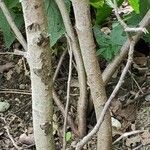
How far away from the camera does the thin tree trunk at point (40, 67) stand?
3.59 ft

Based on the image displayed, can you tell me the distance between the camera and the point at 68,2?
1.70 metres

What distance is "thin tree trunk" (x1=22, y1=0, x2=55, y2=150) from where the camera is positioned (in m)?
1.10

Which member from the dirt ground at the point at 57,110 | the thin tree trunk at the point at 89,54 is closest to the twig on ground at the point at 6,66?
the dirt ground at the point at 57,110

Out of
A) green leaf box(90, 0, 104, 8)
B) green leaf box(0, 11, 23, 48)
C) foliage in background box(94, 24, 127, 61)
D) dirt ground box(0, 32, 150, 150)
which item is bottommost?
dirt ground box(0, 32, 150, 150)

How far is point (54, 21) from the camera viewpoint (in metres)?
1.71

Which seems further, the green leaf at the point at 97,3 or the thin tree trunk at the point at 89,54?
the green leaf at the point at 97,3

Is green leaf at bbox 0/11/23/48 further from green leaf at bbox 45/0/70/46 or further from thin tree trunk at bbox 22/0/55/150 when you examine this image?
thin tree trunk at bbox 22/0/55/150

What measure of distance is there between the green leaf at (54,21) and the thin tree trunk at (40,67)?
51cm

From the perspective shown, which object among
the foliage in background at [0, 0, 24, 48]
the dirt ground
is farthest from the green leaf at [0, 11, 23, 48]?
the dirt ground

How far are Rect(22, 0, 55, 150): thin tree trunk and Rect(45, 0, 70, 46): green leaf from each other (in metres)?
0.51

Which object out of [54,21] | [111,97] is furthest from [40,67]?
[54,21]

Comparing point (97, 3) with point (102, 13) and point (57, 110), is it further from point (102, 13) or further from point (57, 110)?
point (57, 110)

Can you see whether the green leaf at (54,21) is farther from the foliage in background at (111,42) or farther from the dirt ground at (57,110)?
the dirt ground at (57,110)

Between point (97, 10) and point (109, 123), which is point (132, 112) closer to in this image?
point (109, 123)
